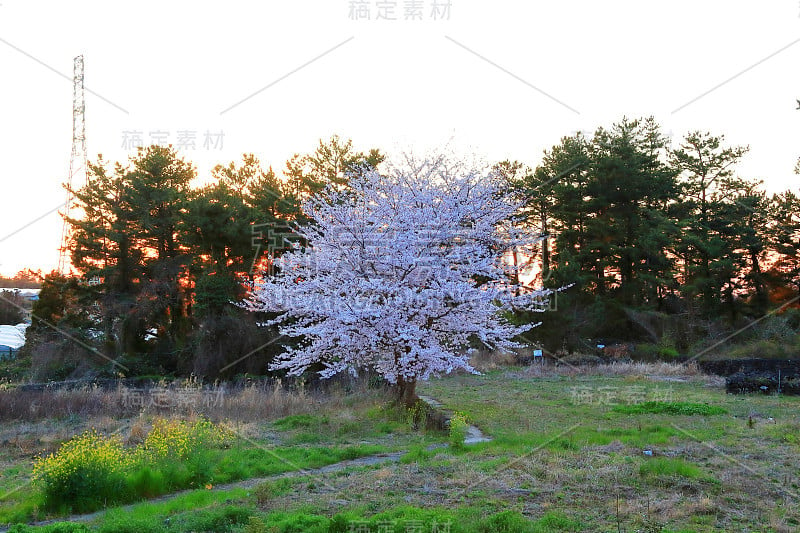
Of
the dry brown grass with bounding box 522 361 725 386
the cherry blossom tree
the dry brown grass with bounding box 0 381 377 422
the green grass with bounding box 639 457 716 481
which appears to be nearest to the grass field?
the green grass with bounding box 639 457 716 481

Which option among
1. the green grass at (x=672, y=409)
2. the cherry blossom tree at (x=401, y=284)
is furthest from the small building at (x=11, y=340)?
the green grass at (x=672, y=409)

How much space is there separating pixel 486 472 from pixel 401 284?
560 centimetres

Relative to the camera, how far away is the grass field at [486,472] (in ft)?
20.4

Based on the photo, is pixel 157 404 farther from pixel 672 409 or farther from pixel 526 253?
Answer: pixel 526 253

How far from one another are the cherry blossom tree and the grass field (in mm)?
1523

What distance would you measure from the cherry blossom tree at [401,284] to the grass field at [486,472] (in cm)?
152

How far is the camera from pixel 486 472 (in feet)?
26.7

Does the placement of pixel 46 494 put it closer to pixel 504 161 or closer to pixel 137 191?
pixel 137 191

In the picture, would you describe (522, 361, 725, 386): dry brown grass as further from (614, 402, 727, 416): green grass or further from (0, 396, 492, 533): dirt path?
(0, 396, 492, 533): dirt path

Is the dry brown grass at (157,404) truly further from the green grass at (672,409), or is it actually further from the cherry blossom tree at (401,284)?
the green grass at (672,409)

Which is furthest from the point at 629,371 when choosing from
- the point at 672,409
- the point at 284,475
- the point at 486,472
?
the point at 284,475

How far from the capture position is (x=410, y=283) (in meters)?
13.4

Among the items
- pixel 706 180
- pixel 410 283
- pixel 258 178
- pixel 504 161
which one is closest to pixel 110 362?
pixel 258 178

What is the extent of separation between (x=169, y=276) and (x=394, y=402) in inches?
A: 635
